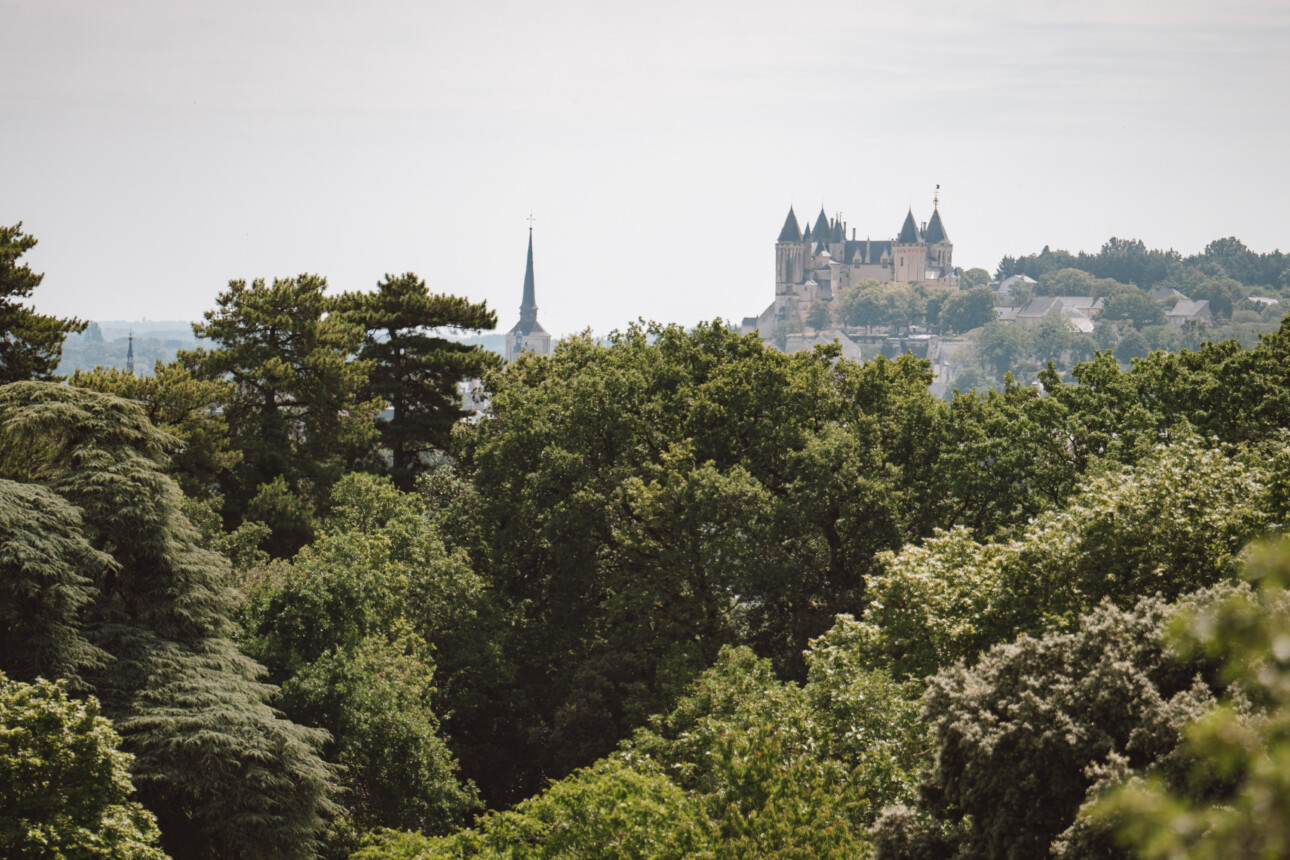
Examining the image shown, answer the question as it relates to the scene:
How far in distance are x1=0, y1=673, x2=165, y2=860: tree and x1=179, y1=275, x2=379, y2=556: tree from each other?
17.8 m

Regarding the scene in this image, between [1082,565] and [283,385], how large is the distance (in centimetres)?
2419

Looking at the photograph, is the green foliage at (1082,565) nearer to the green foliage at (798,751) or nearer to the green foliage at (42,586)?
the green foliage at (798,751)

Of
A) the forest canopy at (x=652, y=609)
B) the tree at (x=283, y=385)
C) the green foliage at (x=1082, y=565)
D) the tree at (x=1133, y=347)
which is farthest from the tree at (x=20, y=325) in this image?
the tree at (x=1133, y=347)

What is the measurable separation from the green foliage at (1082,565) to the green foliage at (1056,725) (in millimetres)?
2365

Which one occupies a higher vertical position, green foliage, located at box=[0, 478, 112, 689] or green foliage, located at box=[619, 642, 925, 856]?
green foliage, located at box=[0, 478, 112, 689]

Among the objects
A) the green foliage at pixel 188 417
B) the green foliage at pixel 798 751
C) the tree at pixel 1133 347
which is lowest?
the green foliage at pixel 798 751

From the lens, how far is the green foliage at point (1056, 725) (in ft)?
34.5

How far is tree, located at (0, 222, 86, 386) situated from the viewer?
25.5 m

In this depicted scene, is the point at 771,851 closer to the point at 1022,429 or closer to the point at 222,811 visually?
the point at 222,811

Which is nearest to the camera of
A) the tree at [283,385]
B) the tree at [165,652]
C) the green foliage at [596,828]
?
the green foliage at [596,828]

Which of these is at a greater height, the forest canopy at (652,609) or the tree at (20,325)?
the tree at (20,325)

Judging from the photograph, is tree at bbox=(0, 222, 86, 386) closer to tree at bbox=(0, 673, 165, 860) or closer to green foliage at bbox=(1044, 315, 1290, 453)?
tree at bbox=(0, 673, 165, 860)

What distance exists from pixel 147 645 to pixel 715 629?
1251cm

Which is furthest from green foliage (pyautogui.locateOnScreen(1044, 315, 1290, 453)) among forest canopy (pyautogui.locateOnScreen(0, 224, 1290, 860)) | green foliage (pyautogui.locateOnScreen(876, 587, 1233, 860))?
green foliage (pyautogui.locateOnScreen(876, 587, 1233, 860))
